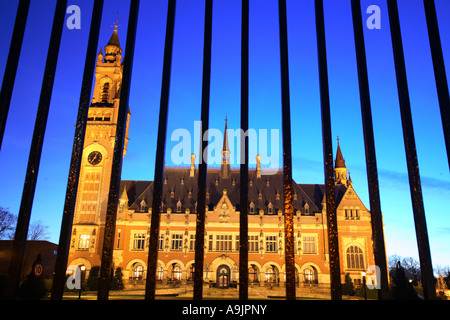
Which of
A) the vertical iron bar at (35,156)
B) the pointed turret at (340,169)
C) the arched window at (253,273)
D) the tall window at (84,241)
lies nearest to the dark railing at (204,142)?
the vertical iron bar at (35,156)

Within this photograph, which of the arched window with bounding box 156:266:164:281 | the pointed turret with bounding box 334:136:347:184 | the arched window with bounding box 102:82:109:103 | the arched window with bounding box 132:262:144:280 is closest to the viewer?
the arched window with bounding box 156:266:164:281

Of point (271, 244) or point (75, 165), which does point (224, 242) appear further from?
point (75, 165)

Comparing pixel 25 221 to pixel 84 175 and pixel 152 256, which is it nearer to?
pixel 152 256

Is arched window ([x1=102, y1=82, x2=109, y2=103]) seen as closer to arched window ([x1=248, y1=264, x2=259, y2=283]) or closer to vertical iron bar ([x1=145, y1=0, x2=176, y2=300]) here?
arched window ([x1=248, y1=264, x2=259, y2=283])

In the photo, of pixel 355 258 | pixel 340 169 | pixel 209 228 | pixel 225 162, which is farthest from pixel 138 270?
→ pixel 340 169

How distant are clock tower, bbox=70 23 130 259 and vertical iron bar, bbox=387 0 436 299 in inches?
1366

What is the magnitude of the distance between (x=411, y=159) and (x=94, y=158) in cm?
3788

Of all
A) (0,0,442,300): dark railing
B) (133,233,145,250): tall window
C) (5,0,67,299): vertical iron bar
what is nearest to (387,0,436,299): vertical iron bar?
(0,0,442,300): dark railing

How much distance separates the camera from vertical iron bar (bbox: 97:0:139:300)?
2.94 m

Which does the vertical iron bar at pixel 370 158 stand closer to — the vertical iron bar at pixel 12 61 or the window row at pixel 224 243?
the vertical iron bar at pixel 12 61

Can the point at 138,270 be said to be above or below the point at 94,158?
below

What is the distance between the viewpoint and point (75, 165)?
10.2 feet

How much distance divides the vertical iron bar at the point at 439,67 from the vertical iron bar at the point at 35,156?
364cm

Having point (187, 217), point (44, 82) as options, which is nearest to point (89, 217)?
point (187, 217)
